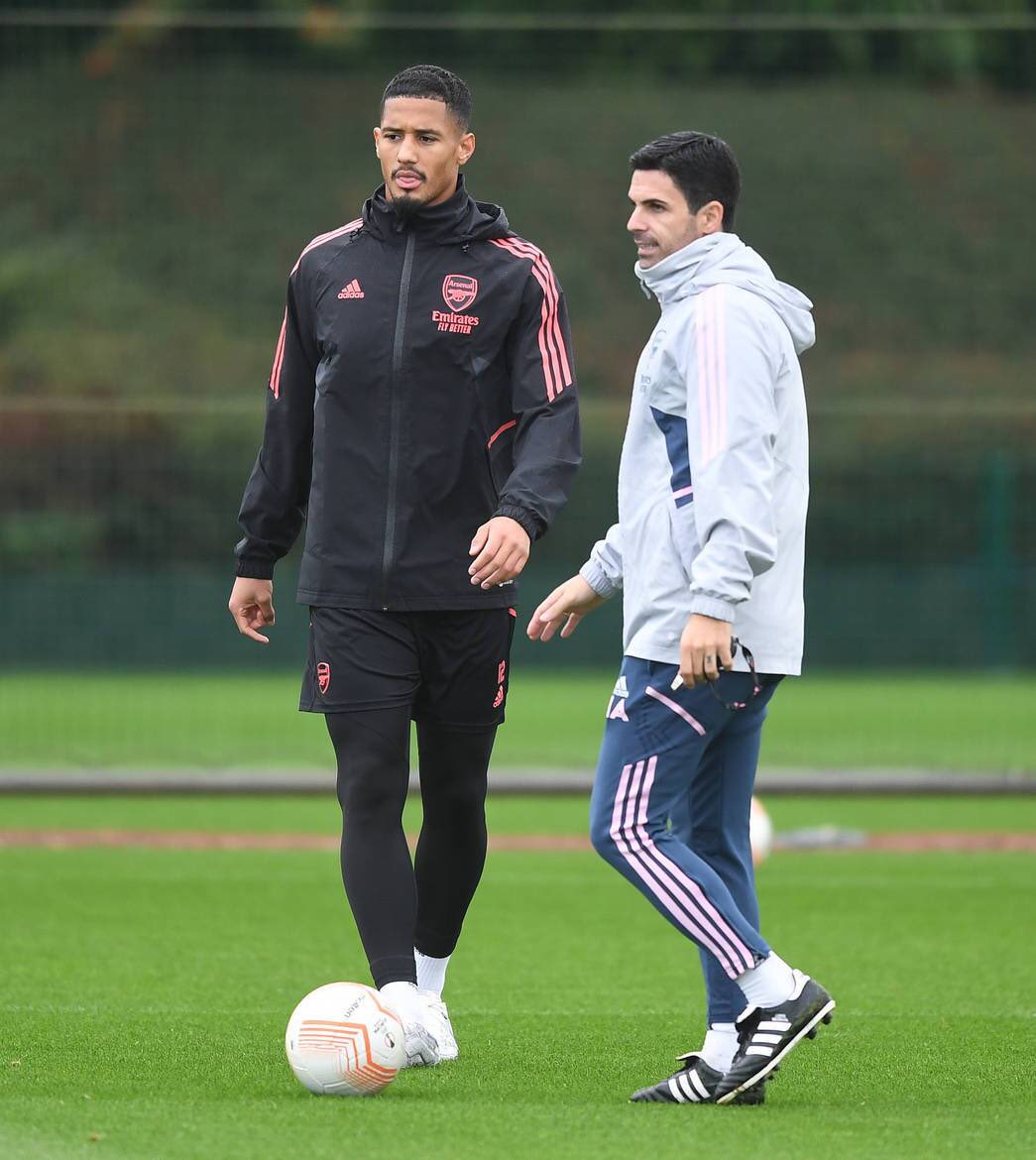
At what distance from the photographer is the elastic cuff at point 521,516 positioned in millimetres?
4797

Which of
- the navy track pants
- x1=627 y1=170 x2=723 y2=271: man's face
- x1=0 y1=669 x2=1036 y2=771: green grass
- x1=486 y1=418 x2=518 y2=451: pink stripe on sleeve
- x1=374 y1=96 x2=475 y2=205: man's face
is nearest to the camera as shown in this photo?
the navy track pants

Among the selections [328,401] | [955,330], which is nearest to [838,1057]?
[328,401]

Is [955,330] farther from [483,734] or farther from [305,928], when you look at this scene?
[483,734]

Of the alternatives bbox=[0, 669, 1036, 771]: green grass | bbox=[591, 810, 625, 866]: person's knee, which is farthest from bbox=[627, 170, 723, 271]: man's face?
bbox=[0, 669, 1036, 771]: green grass

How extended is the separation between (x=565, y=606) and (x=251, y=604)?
97cm

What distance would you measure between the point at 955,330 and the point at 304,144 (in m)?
4.65

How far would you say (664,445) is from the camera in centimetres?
449

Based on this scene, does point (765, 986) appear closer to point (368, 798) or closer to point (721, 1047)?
point (721, 1047)

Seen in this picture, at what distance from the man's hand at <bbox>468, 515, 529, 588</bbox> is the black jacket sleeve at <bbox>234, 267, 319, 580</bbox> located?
2.23 feet

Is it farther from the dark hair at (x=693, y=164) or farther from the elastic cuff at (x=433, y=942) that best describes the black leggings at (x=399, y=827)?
the dark hair at (x=693, y=164)

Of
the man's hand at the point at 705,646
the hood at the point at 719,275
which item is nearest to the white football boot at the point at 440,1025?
the man's hand at the point at 705,646

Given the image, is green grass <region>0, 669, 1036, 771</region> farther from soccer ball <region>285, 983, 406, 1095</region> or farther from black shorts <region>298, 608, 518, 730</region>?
soccer ball <region>285, 983, 406, 1095</region>

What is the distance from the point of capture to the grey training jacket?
4.23 metres

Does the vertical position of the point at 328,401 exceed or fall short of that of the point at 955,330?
it falls short
